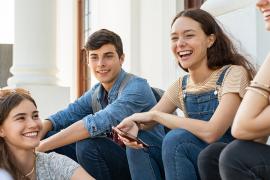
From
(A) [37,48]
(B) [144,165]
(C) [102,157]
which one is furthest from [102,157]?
(A) [37,48]

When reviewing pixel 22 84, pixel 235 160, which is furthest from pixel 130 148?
pixel 22 84

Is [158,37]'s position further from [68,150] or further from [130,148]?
[130,148]

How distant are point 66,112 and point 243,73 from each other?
1481mm

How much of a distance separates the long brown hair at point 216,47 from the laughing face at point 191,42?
21mm

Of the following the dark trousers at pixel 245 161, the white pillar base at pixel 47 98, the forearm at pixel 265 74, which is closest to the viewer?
the dark trousers at pixel 245 161

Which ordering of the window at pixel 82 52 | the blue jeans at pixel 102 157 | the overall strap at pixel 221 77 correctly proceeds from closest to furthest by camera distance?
1. the overall strap at pixel 221 77
2. the blue jeans at pixel 102 157
3. the window at pixel 82 52

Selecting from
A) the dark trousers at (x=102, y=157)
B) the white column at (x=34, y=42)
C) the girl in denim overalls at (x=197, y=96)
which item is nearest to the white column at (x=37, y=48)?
the white column at (x=34, y=42)

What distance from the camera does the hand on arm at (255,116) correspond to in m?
2.11

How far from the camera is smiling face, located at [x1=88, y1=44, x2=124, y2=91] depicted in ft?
11.4

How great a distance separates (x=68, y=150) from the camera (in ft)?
11.6

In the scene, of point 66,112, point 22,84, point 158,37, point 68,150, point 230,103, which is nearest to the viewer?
point 230,103

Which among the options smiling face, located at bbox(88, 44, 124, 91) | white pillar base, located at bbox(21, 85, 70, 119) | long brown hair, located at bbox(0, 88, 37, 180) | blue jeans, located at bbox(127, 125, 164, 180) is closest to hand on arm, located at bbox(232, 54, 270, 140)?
blue jeans, located at bbox(127, 125, 164, 180)

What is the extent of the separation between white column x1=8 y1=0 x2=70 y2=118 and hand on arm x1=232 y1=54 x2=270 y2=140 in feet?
15.7

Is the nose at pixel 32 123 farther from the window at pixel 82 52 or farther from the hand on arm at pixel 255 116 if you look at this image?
the window at pixel 82 52
